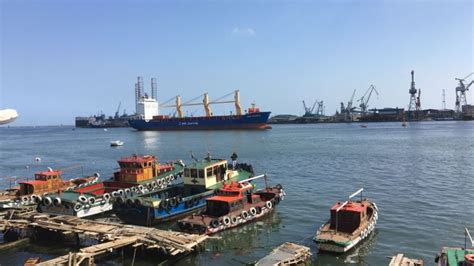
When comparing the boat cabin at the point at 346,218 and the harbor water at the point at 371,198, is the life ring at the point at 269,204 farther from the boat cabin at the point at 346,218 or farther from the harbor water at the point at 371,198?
the boat cabin at the point at 346,218

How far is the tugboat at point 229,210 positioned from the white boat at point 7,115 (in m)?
14.5

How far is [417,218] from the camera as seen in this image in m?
26.0

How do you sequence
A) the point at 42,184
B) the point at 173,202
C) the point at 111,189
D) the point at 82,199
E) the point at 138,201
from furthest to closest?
the point at 42,184
the point at 111,189
the point at 82,199
the point at 173,202
the point at 138,201

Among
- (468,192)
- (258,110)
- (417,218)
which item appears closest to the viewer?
(417,218)

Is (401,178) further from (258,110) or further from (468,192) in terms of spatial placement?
(258,110)

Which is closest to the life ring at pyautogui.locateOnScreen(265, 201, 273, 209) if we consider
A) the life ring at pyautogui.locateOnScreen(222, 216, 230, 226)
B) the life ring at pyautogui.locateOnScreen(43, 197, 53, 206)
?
the life ring at pyautogui.locateOnScreen(222, 216, 230, 226)

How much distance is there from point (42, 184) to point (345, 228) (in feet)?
78.3

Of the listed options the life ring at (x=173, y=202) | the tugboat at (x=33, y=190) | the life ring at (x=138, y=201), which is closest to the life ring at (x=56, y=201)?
the tugboat at (x=33, y=190)

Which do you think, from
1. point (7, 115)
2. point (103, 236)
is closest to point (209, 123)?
point (103, 236)

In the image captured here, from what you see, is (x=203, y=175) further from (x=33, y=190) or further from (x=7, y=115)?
(x=7, y=115)

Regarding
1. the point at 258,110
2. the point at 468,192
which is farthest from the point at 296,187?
the point at 258,110

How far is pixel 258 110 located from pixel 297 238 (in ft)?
418

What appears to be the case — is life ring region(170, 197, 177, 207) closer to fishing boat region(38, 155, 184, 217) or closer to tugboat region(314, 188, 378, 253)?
fishing boat region(38, 155, 184, 217)

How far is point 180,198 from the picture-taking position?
82.9 feet
